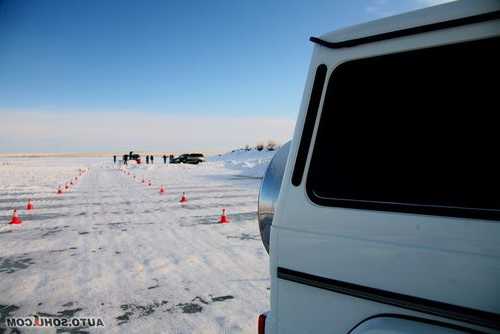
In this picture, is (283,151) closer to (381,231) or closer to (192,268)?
(381,231)

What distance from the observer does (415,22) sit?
5.96 ft

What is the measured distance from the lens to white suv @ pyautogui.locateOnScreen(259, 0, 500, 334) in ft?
5.27

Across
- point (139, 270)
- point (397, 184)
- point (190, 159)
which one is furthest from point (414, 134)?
point (190, 159)

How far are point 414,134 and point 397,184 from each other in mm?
269

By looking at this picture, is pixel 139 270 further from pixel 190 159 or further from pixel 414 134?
pixel 190 159

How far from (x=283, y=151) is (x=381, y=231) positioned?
121 cm

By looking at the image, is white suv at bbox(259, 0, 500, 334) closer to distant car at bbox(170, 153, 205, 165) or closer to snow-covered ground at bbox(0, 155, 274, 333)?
snow-covered ground at bbox(0, 155, 274, 333)

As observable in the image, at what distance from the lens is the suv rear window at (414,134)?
165cm

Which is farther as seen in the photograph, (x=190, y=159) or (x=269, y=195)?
(x=190, y=159)

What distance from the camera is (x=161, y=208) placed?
12578mm

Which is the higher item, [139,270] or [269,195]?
[269,195]

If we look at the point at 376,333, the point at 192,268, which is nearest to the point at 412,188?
the point at 376,333

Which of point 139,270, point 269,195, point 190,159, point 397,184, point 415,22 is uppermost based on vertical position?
point 415,22

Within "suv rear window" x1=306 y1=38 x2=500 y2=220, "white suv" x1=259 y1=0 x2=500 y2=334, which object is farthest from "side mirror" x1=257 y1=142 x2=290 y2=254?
"suv rear window" x1=306 y1=38 x2=500 y2=220
